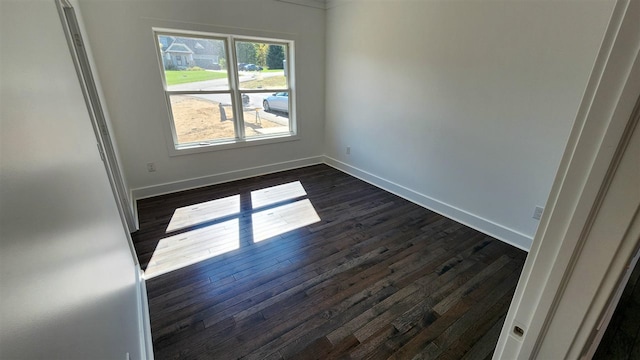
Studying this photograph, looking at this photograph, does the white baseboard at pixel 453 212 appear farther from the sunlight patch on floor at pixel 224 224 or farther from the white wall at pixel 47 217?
the white wall at pixel 47 217

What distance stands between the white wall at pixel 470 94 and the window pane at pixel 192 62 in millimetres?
1800

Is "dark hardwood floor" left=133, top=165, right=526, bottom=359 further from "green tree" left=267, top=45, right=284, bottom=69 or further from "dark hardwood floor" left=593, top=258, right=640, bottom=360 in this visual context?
"green tree" left=267, top=45, right=284, bottom=69

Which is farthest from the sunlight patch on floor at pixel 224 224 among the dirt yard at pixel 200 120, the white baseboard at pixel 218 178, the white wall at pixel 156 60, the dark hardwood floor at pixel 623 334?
the dark hardwood floor at pixel 623 334

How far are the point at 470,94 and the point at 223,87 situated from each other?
3.08 m


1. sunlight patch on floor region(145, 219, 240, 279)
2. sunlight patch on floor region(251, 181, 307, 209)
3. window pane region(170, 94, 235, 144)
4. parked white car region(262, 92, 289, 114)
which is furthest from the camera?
parked white car region(262, 92, 289, 114)

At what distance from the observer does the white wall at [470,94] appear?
2.08m

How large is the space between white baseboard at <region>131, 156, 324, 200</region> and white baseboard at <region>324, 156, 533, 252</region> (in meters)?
0.92

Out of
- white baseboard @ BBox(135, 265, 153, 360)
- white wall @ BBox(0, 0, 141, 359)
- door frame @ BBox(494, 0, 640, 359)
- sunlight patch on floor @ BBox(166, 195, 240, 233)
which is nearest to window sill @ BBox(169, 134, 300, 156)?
sunlight patch on floor @ BBox(166, 195, 240, 233)

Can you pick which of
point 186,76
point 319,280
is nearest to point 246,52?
point 186,76

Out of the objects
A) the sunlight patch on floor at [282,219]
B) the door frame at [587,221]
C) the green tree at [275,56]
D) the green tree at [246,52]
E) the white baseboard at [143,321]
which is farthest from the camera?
the green tree at [275,56]

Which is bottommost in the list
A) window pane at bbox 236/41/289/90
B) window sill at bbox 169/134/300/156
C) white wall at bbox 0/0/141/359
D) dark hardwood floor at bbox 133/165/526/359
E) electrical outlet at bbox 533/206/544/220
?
dark hardwood floor at bbox 133/165/526/359

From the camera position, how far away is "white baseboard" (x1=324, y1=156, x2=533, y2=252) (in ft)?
8.34

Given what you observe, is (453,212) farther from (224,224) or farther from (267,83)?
(267,83)

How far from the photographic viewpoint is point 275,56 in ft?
13.3
